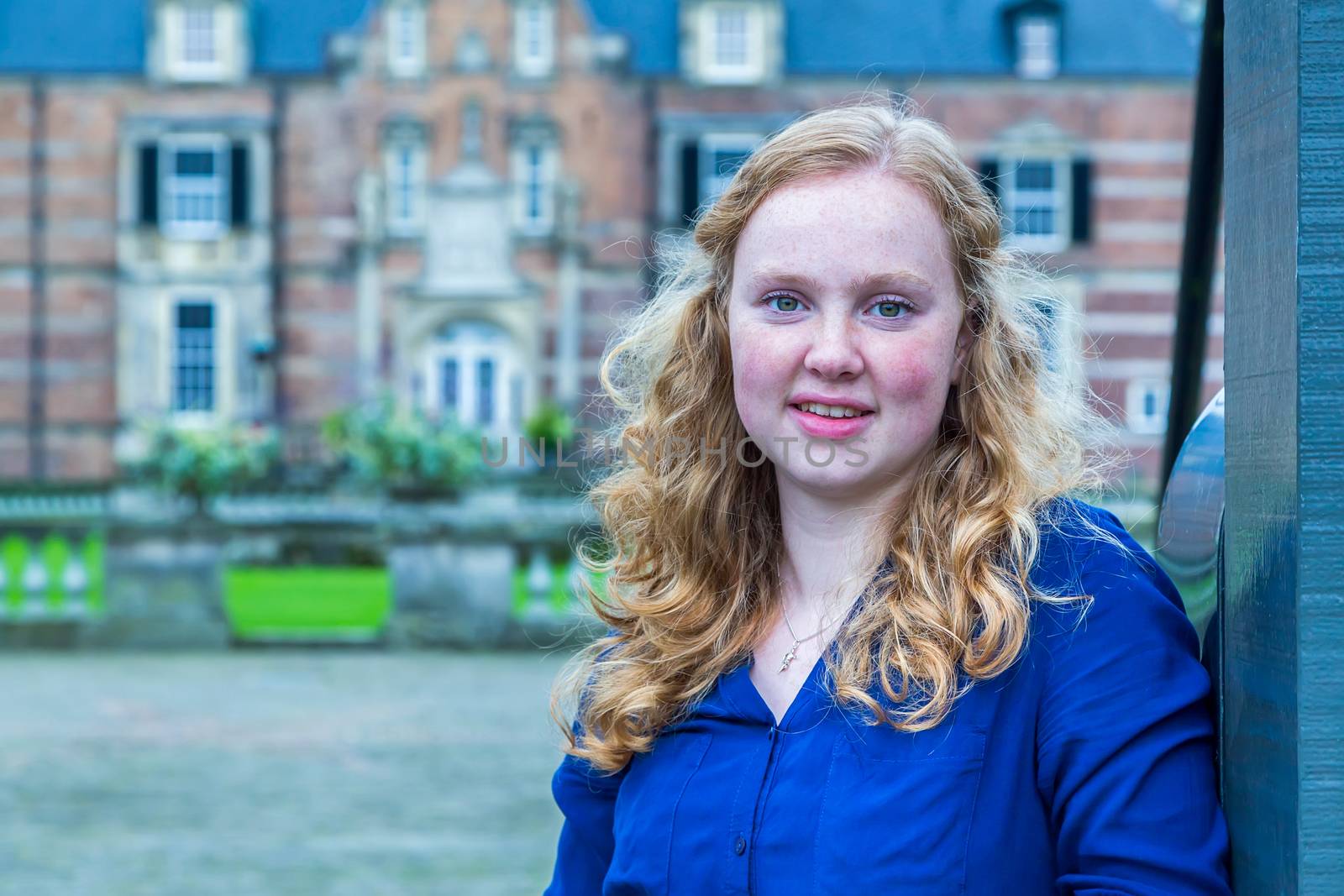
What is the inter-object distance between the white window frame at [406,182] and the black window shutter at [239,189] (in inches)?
82.8

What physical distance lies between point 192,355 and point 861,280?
24739mm

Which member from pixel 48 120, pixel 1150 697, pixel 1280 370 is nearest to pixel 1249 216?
pixel 1280 370

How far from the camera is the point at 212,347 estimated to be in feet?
81.7

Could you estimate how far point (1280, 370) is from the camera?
1036mm

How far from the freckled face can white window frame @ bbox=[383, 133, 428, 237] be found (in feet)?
78.2

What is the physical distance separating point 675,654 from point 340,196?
Result: 79.5 ft

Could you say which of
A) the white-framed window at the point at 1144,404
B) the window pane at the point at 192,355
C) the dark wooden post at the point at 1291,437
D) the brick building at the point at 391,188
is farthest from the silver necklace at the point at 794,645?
the window pane at the point at 192,355

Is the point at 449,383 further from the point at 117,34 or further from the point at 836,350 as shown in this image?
the point at 836,350

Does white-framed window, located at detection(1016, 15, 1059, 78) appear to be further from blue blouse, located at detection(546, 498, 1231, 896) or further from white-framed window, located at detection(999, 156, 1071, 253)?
blue blouse, located at detection(546, 498, 1231, 896)

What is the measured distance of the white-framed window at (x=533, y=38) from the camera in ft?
81.2

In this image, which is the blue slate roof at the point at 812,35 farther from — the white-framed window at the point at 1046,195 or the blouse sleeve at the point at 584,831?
the blouse sleeve at the point at 584,831

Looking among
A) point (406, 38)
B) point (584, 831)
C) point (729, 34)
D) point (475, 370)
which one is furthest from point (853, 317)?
point (406, 38)

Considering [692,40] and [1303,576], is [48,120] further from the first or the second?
[1303,576]

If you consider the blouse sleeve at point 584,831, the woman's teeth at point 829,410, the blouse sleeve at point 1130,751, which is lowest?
the blouse sleeve at point 584,831
